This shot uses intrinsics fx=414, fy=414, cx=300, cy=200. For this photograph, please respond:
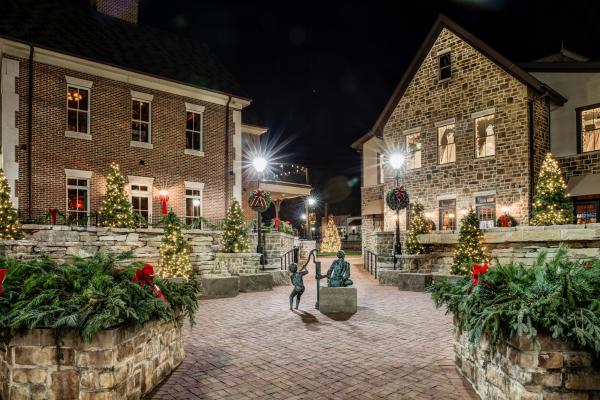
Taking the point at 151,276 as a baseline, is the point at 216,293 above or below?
below

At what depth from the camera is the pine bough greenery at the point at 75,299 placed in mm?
4172

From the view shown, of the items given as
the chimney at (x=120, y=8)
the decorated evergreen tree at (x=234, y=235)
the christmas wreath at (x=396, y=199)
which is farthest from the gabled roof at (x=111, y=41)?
the christmas wreath at (x=396, y=199)

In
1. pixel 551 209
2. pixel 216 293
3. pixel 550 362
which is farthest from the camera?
pixel 551 209

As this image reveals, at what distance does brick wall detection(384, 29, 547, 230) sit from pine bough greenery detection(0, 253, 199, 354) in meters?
16.1

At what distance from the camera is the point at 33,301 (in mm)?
4355

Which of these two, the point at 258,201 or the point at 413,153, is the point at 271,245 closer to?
the point at 258,201

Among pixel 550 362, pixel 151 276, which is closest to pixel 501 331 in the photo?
pixel 550 362

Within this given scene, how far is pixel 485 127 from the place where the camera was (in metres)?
18.8

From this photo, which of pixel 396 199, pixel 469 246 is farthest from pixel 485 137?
pixel 469 246

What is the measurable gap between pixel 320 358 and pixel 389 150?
1754 cm

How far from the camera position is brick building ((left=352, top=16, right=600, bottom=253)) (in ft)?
56.4

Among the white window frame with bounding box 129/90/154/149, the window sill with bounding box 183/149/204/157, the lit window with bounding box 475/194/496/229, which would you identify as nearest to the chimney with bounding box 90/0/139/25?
the white window frame with bounding box 129/90/154/149

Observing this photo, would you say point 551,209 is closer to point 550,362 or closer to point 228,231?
point 228,231

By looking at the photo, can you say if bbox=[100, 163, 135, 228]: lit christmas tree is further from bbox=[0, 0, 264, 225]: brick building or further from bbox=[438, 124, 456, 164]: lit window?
bbox=[438, 124, 456, 164]: lit window
